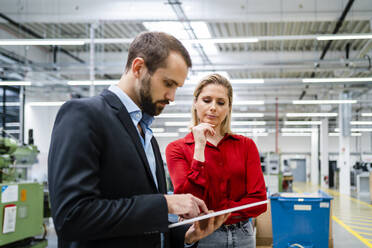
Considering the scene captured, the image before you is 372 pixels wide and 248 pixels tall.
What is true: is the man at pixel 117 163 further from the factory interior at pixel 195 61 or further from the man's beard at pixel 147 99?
the factory interior at pixel 195 61

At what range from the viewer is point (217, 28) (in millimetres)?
10062

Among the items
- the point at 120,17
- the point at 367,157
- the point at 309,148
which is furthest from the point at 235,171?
the point at 309,148

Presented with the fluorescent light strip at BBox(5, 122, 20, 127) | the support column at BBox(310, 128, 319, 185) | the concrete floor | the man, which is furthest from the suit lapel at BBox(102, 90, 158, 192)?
the support column at BBox(310, 128, 319, 185)

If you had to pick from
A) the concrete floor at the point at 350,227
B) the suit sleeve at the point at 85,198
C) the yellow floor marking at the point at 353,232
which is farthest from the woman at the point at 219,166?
the yellow floor marking at the point at 353,232

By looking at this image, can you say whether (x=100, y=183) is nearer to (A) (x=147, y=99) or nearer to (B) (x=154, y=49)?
(A) (x=147, y=99)

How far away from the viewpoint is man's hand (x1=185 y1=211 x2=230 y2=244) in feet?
3.38

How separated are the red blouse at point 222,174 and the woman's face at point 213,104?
0.10m

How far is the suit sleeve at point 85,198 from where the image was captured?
73cm

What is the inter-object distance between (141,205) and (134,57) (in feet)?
1.28

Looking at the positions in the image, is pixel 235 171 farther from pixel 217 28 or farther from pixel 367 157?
pixel 367 157

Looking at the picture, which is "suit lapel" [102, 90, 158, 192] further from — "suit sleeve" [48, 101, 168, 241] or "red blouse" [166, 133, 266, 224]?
"red blouse" [166, 133, 266, 224]

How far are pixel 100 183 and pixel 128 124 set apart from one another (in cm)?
16

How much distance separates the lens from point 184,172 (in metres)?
1.42

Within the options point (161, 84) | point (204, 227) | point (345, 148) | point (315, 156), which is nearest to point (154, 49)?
point (161, 84)
